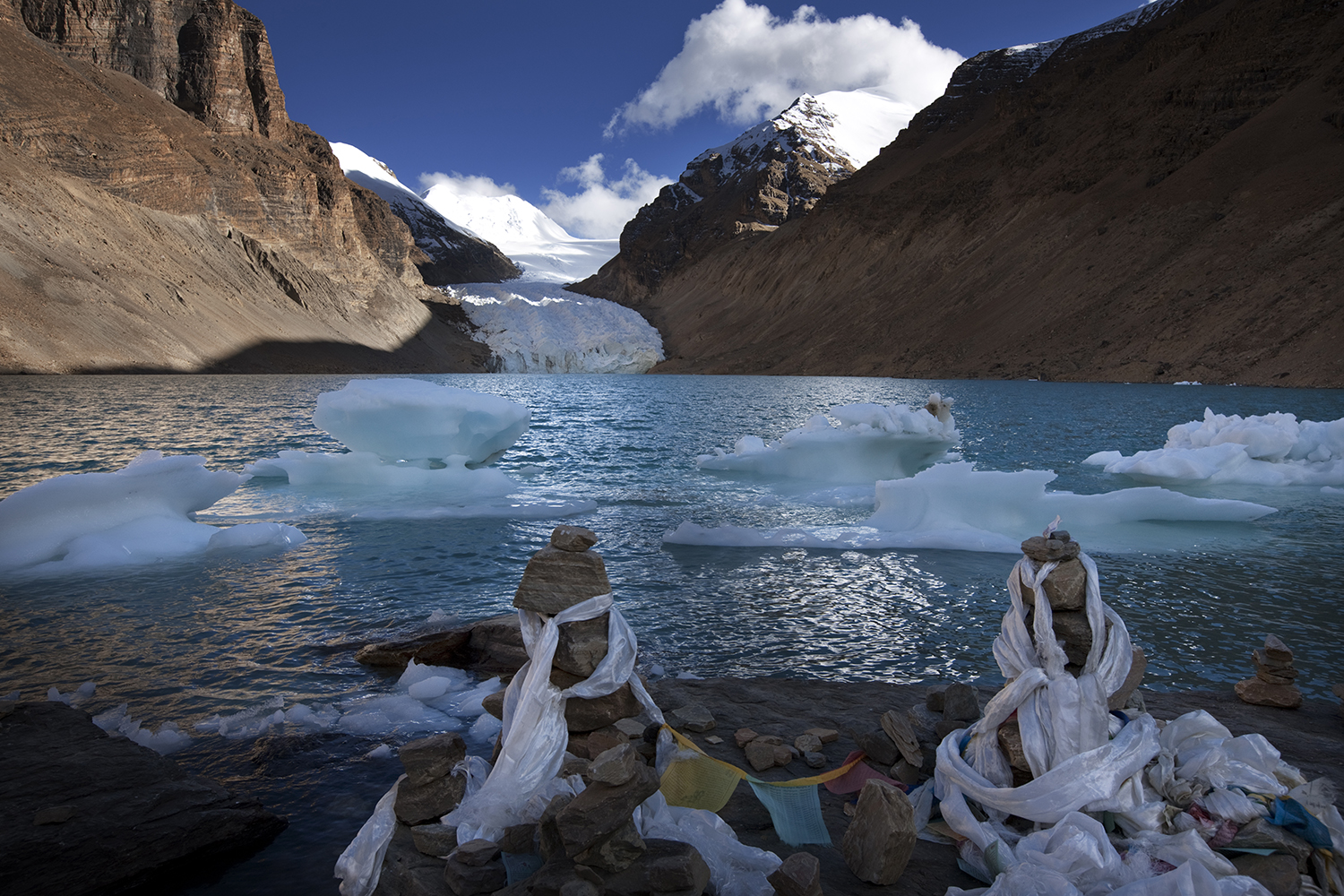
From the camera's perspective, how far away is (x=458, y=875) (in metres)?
2.69

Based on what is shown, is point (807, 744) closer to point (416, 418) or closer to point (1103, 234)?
point (416, 418)

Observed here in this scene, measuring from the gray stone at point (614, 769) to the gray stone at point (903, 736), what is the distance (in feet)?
5.38

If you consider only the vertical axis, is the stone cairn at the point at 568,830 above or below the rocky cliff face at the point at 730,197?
below

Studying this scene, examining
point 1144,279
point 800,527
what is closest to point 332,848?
point 800,527

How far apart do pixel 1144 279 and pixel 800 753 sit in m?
59.6

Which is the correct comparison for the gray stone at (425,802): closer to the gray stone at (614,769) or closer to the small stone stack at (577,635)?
the small stone stack at (577,635)

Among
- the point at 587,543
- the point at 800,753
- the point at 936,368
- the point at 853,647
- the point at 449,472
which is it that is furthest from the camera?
the point at 936,368

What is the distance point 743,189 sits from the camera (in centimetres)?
12188

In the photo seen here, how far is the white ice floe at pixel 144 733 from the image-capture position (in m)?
4.34

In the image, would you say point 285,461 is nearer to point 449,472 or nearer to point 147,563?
point 449,472

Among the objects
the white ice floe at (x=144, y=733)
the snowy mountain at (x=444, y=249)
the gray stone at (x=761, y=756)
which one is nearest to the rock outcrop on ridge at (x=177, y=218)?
the snowy mountain at (x=444, y=249)

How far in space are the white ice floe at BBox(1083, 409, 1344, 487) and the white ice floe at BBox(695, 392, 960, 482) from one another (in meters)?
3.83

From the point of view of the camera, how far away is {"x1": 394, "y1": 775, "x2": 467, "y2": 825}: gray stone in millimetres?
3057

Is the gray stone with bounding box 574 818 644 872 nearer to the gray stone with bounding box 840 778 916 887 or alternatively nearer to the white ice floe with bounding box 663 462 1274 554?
the gray stone with bounding box 840 778 916 887
